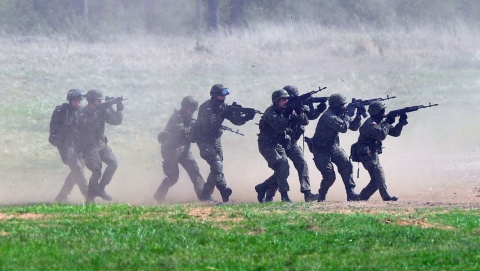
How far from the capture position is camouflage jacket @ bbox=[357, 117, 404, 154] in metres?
21.7

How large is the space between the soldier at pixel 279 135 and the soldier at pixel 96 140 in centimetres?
336

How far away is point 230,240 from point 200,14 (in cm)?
3607

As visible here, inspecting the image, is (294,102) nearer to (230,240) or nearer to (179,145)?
(179,145)

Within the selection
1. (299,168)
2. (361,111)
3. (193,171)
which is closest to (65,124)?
(193,171)

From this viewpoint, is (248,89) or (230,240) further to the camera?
(248,89)

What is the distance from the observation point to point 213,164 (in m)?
22.7

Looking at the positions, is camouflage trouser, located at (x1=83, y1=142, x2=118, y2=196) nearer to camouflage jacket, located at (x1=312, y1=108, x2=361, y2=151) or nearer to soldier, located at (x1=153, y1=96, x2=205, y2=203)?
soldier, located at (x1=153, y1=96, x2=205, y2=203)

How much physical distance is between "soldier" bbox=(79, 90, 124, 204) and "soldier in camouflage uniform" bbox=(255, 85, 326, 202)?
3.11m

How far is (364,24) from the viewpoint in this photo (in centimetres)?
4762

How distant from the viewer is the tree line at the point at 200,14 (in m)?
47.3

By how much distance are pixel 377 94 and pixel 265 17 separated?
373 inches

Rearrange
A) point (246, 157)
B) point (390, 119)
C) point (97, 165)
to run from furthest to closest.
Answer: point (246, 157), point (97, 165), point (390, 119)

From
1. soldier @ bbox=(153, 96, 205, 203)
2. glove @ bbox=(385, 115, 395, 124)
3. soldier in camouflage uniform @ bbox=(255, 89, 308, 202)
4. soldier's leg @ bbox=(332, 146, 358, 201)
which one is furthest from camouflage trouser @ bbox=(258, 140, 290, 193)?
soldier @ bbox=(153, 96, 205, 203)

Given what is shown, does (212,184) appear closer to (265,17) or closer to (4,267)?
(4,267)
